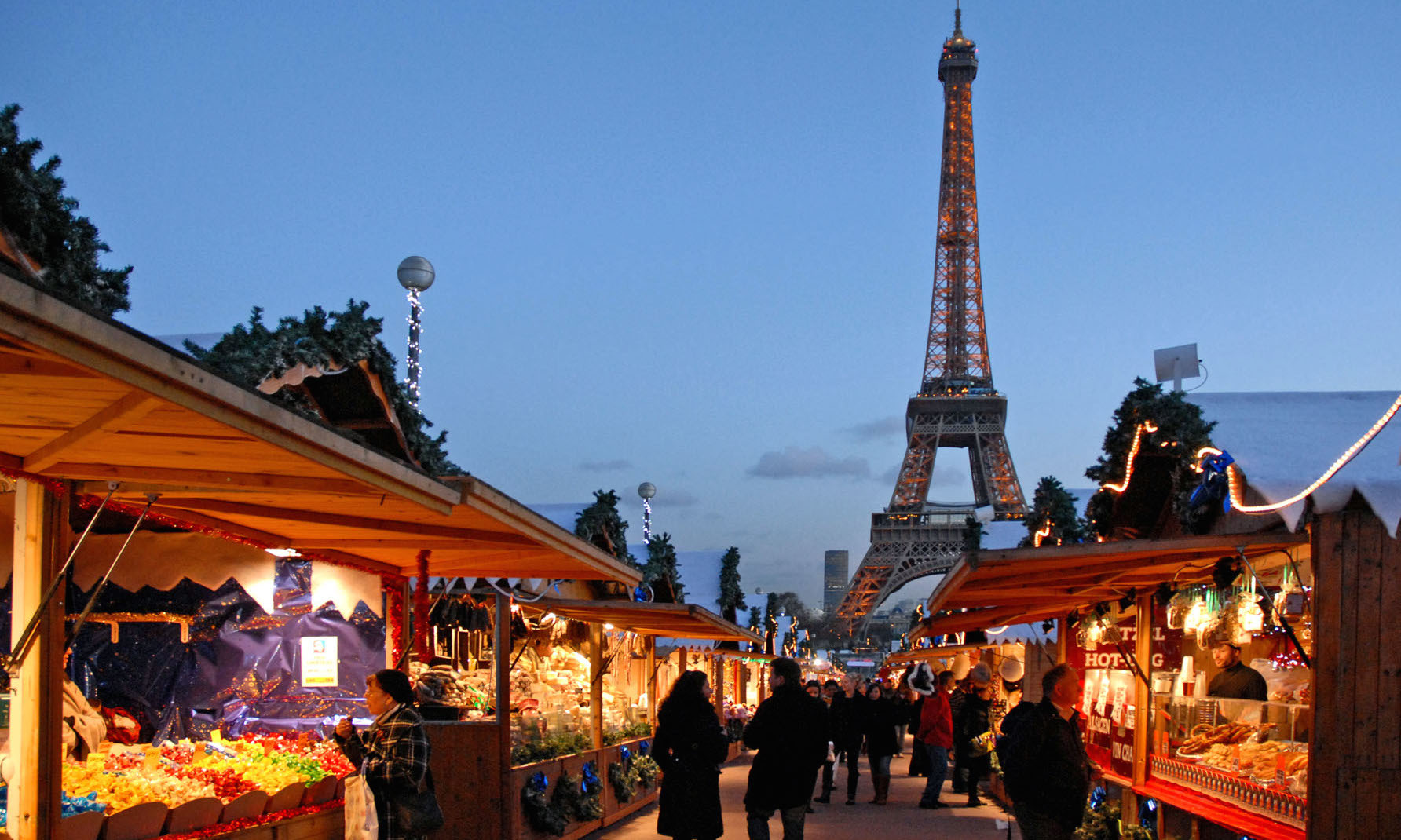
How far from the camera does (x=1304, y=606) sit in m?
7.30

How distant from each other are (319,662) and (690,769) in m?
4.21

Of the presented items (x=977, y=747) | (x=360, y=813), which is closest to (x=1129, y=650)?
(x=977, y=747)

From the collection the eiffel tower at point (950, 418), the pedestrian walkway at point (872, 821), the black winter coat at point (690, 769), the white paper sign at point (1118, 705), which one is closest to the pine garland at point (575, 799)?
the pedestrian walkway at point (872, 821)

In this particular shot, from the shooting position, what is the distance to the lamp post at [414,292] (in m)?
11.7

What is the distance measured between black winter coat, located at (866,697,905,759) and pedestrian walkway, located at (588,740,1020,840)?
24.2 inches

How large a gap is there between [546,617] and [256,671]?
5.37 meters

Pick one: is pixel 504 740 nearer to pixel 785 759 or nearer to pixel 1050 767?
pixel 785 759

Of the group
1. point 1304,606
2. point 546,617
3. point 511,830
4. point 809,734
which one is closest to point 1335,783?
point 1304,606

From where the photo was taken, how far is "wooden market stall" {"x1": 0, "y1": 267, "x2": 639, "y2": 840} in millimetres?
3648

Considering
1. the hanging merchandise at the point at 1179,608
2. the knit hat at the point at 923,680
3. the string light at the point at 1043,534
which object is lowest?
the knit hat at the point at 923,680

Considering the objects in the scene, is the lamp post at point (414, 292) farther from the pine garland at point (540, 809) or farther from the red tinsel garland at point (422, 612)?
the pine garland at point (540, 809)

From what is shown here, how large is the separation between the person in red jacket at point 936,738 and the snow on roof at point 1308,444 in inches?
251

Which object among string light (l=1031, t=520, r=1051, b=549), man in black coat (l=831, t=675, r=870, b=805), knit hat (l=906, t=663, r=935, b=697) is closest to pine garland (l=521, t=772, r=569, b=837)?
man in black coat (l=831, t=675, r=870, b=805)

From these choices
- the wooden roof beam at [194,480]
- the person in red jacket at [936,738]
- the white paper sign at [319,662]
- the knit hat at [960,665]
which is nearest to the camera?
the wooden roof beam at [194,480]
